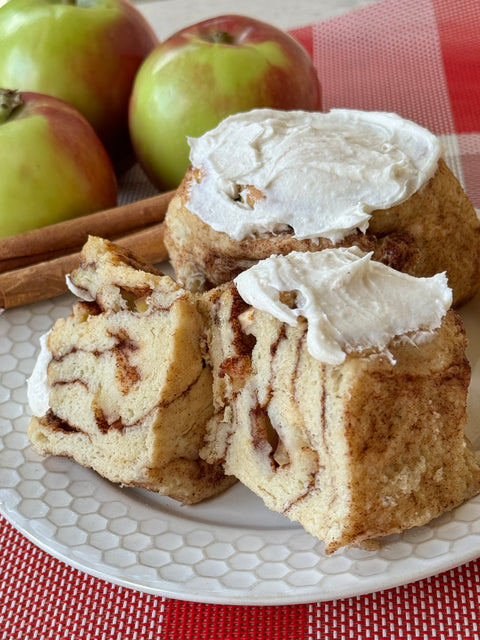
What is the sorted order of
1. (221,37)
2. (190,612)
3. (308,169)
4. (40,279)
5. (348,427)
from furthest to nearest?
(221,37) → (40,279) → (308,169) → (190,612) → (348,427)

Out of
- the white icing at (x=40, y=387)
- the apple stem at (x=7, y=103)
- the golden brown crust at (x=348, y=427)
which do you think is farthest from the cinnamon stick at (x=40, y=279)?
the golden brown crust at (x=348, y=427)

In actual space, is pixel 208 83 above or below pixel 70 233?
above

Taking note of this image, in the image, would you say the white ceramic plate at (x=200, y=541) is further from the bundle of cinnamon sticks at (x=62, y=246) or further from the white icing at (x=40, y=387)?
the bundle of cinnamon sticks at (x=62, y=246)

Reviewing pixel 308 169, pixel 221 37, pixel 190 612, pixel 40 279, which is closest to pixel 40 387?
pixel 40 279

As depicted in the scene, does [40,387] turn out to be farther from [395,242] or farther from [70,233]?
[395,242]

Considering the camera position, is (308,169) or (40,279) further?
(40,279)

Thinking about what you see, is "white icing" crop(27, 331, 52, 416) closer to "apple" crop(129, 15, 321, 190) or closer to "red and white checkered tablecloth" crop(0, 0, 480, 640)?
"red and white checkered tablecloth" crop(0, 0, 480, 640)

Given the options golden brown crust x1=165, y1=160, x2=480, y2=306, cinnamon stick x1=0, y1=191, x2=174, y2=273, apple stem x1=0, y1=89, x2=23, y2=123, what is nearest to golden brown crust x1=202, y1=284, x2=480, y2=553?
golden brown crust x1=165, y1=160, x2=480, y2=306
